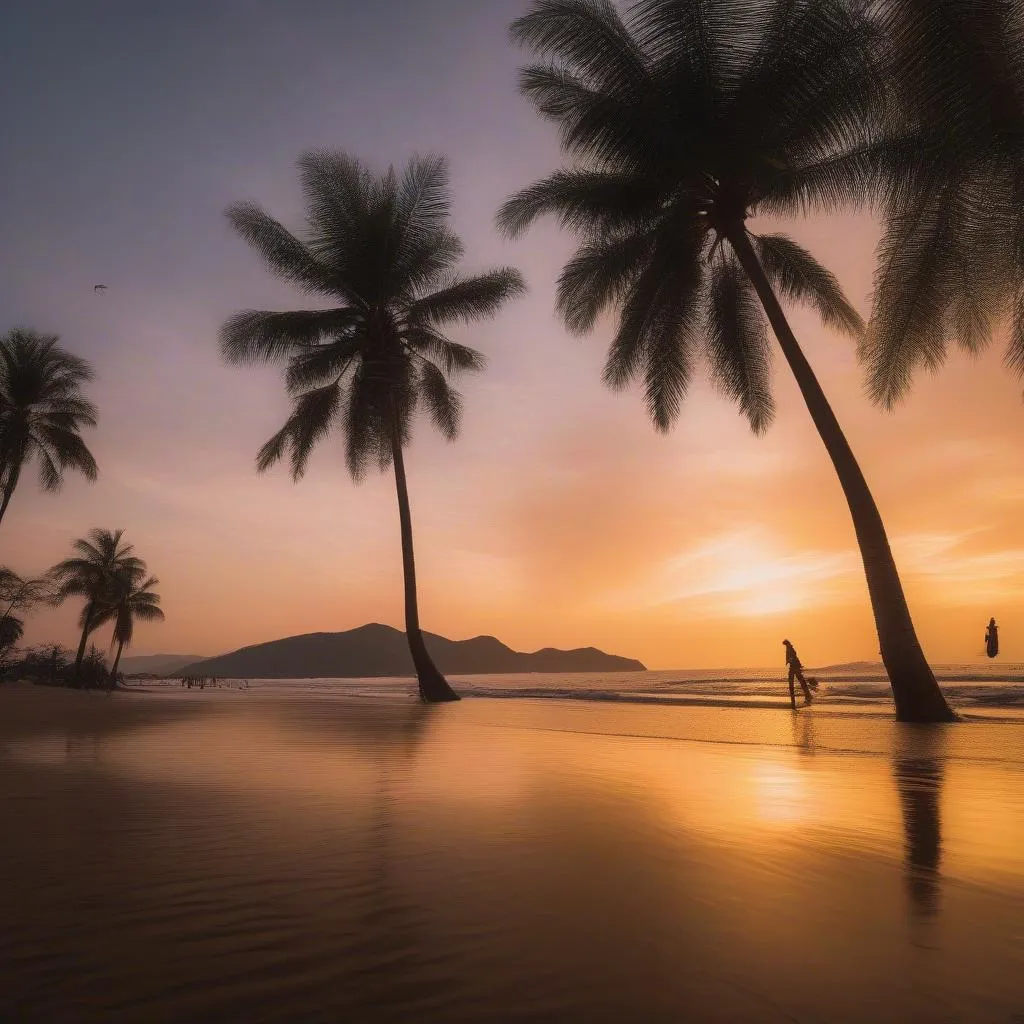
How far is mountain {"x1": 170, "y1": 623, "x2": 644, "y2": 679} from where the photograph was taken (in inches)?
6780

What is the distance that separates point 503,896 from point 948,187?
1217cm

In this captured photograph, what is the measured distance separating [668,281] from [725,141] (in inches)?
105

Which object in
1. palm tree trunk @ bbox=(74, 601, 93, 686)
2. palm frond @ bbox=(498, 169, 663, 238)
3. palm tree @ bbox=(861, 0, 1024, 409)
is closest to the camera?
palm tree @ bbox=(861, 0, 1024, 409)

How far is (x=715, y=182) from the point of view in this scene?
13875mm

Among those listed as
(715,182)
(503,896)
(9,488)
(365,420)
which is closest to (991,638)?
(715,182)

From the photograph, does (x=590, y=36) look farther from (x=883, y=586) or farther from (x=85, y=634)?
(x=85, y=634)

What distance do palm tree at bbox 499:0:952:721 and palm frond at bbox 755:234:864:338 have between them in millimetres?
30

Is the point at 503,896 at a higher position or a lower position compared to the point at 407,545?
lower

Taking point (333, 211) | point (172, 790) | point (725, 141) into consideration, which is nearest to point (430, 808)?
point (172, 790)

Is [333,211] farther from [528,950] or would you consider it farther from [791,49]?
[528,950]

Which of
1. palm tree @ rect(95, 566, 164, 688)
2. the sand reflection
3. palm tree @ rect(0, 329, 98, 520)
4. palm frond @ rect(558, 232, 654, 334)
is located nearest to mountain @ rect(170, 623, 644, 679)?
palm tree @ rect(95, 566, 164, 688)

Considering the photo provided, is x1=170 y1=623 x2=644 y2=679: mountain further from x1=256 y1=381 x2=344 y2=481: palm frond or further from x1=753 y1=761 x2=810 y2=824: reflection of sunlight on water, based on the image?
x1=753 y1=761 x2=810 y2=824: reflection of sunlight on water

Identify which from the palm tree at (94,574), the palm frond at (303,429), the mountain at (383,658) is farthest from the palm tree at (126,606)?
the mountain at (383,658)

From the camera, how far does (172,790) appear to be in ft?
10.8
